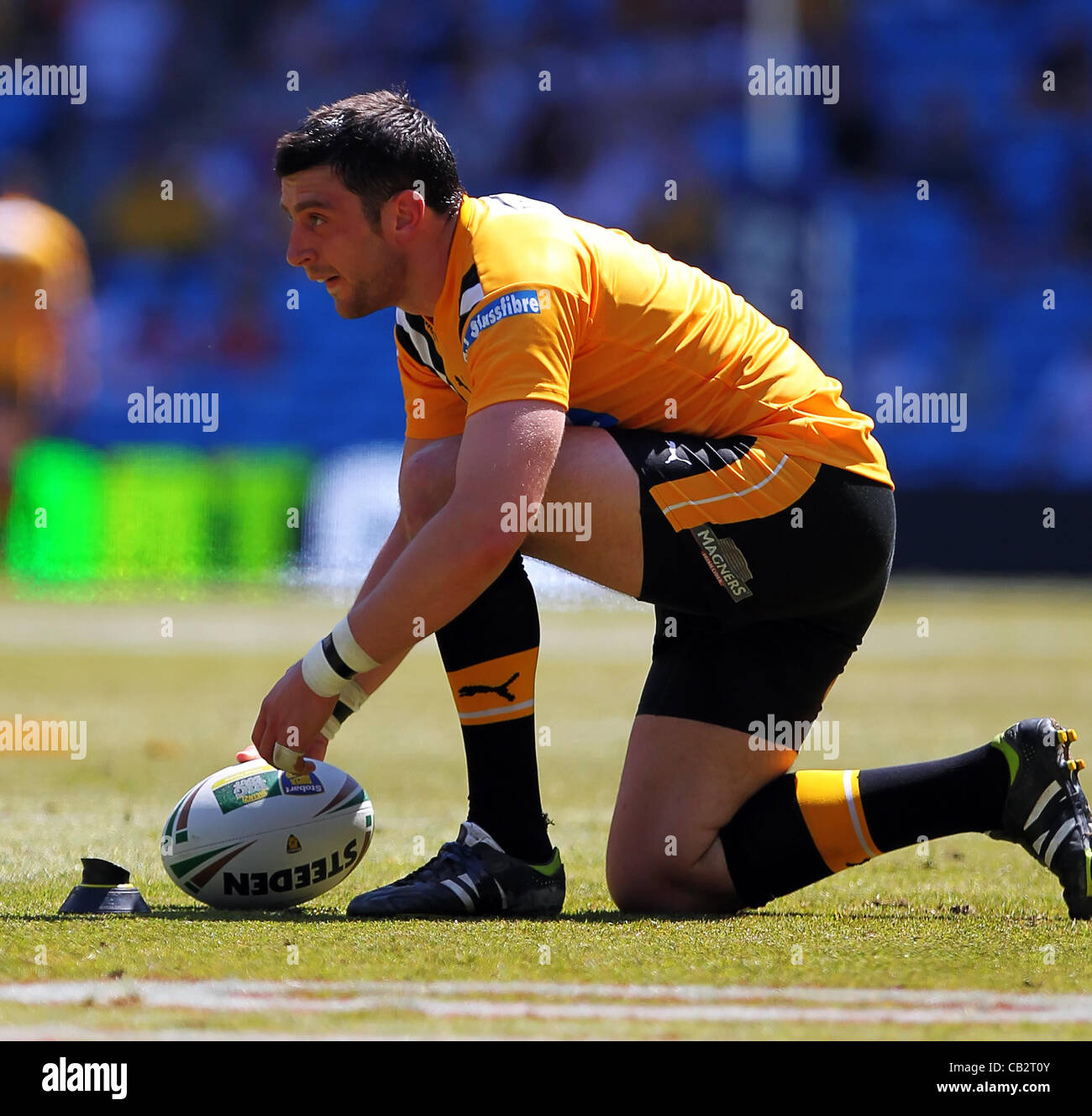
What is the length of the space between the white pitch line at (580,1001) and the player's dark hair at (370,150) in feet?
5.39

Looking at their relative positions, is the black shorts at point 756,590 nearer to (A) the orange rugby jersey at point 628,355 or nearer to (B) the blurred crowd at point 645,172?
(A) the orange rugby jersey at point 628,355

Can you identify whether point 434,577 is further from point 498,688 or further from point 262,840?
point 262,840

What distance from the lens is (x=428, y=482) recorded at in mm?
3865

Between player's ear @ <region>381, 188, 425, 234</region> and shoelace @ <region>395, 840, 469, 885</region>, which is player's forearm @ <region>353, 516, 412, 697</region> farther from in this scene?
player's ear @ <region>381, 188, 425, 234</region>

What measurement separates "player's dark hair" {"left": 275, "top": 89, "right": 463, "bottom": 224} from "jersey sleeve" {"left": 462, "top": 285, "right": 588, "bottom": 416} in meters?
0.34

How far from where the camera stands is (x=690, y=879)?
13.5 feet

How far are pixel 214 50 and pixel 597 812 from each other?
64.2ft

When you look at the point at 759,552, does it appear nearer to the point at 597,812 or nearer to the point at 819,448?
the point at 819,448

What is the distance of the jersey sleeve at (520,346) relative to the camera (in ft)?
11.8

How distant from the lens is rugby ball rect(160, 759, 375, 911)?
412cm

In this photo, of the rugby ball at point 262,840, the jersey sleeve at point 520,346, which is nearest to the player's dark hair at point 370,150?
the jersey sleeve at point 520,346

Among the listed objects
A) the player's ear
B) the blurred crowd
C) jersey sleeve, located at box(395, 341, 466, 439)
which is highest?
the blurred crowd

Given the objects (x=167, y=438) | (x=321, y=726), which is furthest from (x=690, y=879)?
(x=167, y=438)

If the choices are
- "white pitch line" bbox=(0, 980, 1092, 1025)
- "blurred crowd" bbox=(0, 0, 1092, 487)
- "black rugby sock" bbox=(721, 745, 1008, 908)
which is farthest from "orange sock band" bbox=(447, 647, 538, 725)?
"blurred crowd" bbox=(0, 0, 1092, 487)
